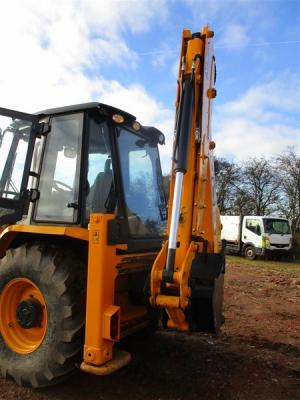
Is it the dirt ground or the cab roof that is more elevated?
the cab roof

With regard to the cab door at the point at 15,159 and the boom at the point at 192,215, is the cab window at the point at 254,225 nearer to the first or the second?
the boom at the point at 192,215

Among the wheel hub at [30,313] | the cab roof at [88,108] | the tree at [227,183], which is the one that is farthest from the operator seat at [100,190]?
the tree at [227,183]

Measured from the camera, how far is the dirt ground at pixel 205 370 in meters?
3.74

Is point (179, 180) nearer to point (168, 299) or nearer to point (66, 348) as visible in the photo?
point (168, 299)

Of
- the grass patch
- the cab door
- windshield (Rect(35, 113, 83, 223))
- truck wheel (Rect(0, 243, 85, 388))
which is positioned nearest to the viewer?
truck wheel (Rect(0, 243, 85, 388))

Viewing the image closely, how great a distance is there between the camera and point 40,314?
152 inches

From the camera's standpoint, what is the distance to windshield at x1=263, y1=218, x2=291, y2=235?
66.9 feet

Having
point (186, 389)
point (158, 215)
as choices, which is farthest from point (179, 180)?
point (186, 389)

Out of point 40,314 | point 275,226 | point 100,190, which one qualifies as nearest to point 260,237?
point 275,226

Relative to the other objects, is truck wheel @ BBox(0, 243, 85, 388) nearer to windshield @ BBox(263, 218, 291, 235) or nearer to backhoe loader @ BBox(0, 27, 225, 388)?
backhoe loader @ BBox(0, 27, 225, 388)

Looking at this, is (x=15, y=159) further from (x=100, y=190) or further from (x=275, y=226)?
(x=275, y=226)

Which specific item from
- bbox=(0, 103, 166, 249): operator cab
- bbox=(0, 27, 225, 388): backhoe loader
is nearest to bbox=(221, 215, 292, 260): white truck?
bbox=(0, 27, 225, 388): backhoe loader

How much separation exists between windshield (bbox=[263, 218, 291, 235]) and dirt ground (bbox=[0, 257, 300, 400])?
1442cm

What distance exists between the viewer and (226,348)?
4.97 m
